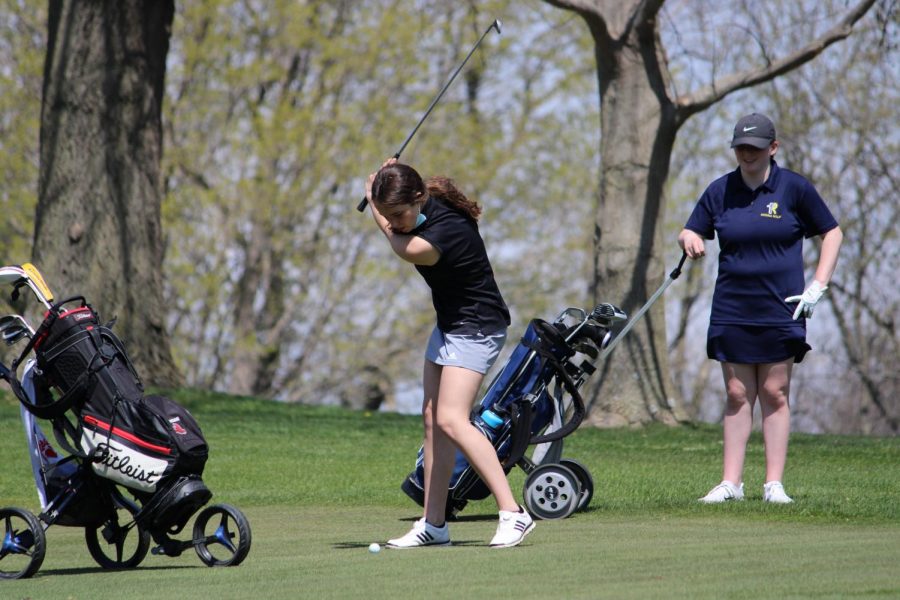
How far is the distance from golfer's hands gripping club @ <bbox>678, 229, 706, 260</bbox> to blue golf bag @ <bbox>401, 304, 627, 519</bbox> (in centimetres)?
57

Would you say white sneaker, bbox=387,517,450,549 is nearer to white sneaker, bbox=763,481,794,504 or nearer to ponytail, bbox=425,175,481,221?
ponytail, bbox=425,175,481,221

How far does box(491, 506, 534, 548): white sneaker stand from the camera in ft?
21.6

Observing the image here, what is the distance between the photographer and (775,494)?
315 inches

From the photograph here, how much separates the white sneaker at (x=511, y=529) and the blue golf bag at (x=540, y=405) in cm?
103

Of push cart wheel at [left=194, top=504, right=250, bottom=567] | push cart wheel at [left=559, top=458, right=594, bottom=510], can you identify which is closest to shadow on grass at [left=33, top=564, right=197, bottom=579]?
push cart wheel at [left=194, top=504, right=250, bottom=567]

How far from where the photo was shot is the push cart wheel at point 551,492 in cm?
785

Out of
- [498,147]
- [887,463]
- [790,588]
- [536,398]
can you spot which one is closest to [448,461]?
[536,398]

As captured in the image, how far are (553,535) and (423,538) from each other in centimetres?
66

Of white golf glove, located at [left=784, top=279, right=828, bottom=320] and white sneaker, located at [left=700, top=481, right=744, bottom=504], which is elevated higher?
white golf glove, located at [left=784, top=279, right=828, bottom=320]

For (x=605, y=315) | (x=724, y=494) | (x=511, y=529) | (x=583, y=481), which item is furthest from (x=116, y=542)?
(x=724, y=494)

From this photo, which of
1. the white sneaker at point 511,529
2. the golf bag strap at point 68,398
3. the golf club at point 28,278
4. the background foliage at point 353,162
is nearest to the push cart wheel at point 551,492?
the white sneaker at point 511,529

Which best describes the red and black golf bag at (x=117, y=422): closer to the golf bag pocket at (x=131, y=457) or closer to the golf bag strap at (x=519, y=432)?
the golf bag pocket at (x=131, y=457)

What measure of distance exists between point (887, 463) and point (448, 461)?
16.4 ft

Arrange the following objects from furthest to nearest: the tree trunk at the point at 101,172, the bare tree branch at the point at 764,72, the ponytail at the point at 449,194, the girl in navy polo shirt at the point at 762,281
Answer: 1. the tree trunk at the point at 101,172
2. the bare tree branch at the point at 764,72
3. the girl in navy polo shirt at the point at 762,281
4. the ponytail at the point at 449,194
